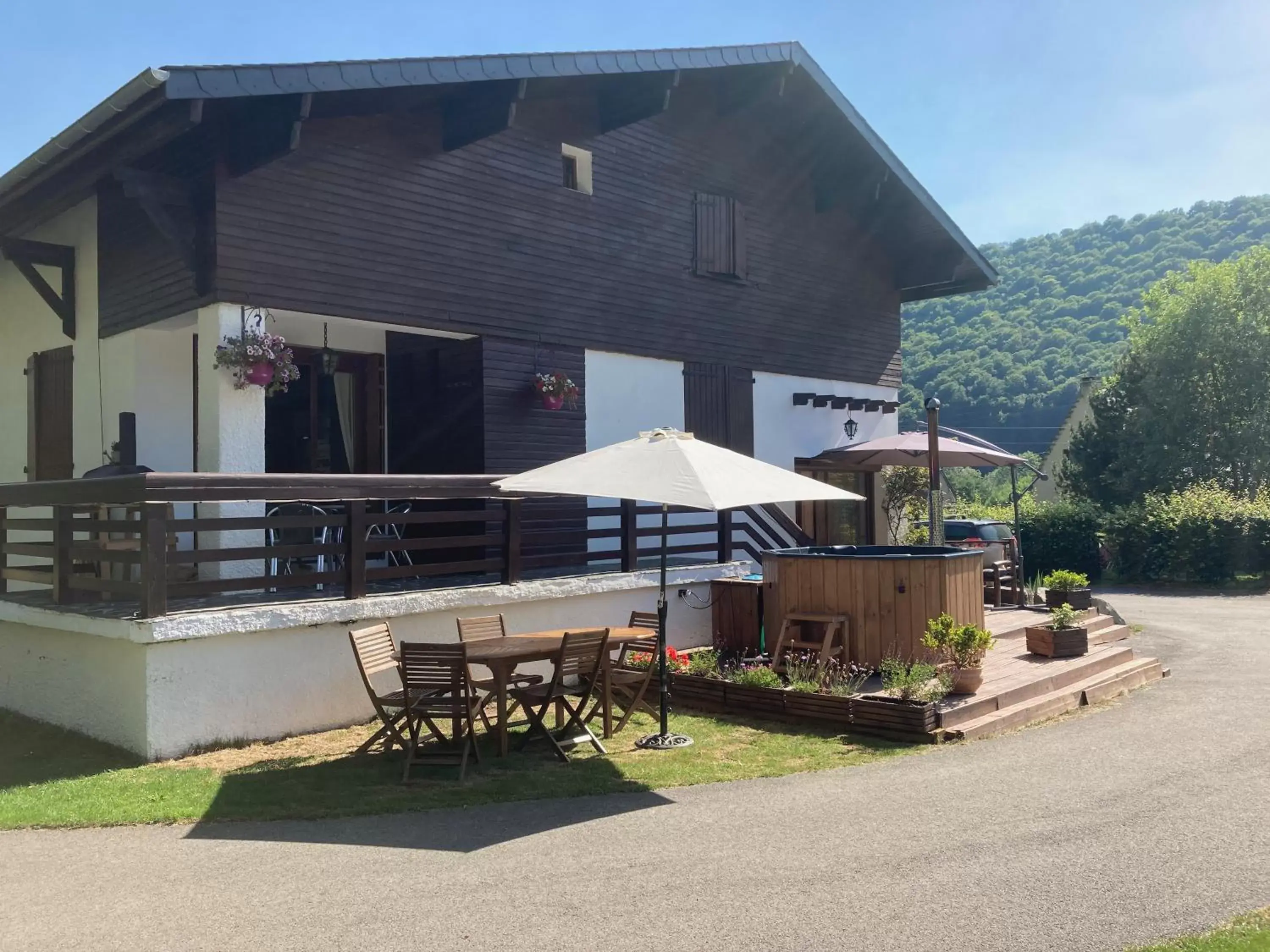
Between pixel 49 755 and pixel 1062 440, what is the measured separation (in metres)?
44.6

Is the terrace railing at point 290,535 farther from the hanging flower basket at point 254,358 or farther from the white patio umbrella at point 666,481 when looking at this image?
the white patio umbrella at point 666,481

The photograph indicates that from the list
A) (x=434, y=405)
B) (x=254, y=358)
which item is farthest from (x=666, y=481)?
(x=434, y=405)

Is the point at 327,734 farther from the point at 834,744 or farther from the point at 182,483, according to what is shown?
the point at 834,744

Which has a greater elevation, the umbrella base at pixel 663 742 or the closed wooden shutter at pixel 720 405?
the closed wooden shutter at pixel 720 405

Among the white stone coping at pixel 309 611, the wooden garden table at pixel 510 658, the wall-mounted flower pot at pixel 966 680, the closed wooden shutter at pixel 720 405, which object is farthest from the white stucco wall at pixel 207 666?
the closed wooden shutter at pixel 720 405

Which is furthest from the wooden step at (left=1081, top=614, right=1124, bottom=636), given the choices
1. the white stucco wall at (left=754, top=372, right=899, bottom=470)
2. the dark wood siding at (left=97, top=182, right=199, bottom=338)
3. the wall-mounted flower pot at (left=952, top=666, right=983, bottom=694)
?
the dark wood siding at (left=97, top=182, right=199, bottom=338)

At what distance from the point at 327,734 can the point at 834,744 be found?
367cm

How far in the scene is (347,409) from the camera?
11.6 m

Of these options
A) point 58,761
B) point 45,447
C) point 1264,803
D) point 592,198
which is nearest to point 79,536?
point 45,447

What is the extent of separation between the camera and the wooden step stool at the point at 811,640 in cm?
855

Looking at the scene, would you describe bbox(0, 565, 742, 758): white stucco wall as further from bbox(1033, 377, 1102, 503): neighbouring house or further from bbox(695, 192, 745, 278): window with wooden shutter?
bbox(1033, 377, 1102, 503): neighbouring house

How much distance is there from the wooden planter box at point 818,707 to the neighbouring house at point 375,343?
2.46m

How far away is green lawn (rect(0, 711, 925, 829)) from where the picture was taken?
5.80m

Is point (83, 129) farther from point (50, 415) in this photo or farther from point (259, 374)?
point (50, 415)
